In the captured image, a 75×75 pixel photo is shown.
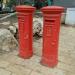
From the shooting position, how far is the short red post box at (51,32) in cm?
373

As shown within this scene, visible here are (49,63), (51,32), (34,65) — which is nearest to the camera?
(51,32)

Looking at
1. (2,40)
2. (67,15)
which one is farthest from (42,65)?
(67,15)

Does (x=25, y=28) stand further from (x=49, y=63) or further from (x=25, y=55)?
(x=49, y=63)

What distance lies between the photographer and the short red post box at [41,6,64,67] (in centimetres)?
373

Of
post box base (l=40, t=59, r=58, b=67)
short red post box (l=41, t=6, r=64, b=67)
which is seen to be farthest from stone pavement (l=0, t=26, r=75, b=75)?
short red post box (l=41, t=6, r=64, b=67)

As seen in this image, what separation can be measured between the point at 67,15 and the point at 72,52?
5037 mm

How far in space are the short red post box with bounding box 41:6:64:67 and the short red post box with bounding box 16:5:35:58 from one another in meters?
0.57

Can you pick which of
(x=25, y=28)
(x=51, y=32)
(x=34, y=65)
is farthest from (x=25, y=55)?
(x=51, y=32)

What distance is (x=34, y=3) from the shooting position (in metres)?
18.7

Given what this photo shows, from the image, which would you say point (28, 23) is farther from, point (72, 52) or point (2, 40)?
point (72, 52)

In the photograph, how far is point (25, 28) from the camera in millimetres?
4391

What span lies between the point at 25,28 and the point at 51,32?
788 millimetres

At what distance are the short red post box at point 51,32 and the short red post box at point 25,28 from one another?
1.88 feet

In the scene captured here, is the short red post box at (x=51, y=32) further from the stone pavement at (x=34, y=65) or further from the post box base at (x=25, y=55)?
the post box base at (x=25, y=55)
